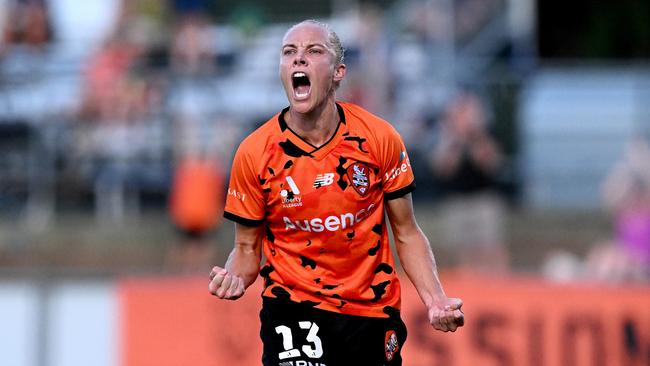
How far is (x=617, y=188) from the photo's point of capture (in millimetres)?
13570

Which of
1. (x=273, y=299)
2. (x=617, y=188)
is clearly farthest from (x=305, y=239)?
(x=617, y=188)

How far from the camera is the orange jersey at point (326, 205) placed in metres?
6.37

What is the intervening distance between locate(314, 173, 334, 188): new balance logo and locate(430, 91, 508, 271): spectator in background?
6.98 m

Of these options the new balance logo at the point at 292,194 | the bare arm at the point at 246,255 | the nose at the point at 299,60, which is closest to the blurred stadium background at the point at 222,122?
the bare arm at the point at 246,255

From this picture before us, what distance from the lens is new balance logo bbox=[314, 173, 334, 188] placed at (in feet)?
20.9

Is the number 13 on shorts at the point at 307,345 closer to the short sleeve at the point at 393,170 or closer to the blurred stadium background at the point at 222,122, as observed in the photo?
the short sleeve at the point at 393,170

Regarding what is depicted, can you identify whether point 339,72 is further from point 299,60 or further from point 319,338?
point 319,338

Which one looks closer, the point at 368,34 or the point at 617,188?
the point at 617,188

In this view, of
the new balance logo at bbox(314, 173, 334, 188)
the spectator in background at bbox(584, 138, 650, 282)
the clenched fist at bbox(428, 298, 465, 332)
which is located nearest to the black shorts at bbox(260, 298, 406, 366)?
the clenched fist at bbox(428, 298, 465, 332)

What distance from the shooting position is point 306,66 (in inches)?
245

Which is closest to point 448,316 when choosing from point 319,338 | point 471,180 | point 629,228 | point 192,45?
point 319,338

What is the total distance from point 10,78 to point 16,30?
702 millimetres

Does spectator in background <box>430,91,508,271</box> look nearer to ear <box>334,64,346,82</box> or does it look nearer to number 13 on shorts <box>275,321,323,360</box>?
ear <box>334,64,346,82</box>

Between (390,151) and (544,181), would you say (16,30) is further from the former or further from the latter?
(390,151)
